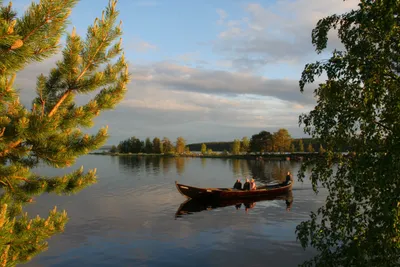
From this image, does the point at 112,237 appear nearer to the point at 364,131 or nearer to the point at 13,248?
the point at 13,248

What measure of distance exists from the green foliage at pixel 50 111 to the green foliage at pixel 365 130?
560cm

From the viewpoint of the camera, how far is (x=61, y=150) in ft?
27.3

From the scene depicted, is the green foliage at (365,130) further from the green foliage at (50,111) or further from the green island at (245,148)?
the green island at (245,148)

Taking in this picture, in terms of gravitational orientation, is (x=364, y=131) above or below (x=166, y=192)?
above

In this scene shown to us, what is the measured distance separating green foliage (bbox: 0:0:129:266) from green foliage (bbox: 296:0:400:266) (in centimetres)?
560

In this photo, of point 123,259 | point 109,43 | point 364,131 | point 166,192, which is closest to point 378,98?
point 364,131

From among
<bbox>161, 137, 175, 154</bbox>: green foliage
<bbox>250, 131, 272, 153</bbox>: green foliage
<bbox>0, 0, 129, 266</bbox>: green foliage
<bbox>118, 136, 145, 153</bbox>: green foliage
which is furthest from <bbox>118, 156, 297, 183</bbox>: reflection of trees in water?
<bbox>118, 136, 145, 153</bbox>: green foliage

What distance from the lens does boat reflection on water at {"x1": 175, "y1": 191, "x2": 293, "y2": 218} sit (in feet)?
107

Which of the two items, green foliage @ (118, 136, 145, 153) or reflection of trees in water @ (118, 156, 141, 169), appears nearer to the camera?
reflection of trees in water @ (118, 156, 141, 169)

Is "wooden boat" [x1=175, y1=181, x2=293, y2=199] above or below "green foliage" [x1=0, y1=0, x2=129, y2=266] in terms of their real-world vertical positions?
below

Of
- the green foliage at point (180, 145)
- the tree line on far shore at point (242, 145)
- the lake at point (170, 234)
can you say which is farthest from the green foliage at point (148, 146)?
the lake at point (170, 234)

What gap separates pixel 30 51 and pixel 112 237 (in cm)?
1892

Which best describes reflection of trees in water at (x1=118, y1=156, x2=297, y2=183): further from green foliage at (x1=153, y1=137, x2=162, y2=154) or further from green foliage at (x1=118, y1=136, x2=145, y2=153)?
green foliage at (x1=118, y1=136, x2=145, y2=153)

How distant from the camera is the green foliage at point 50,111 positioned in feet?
22.7
